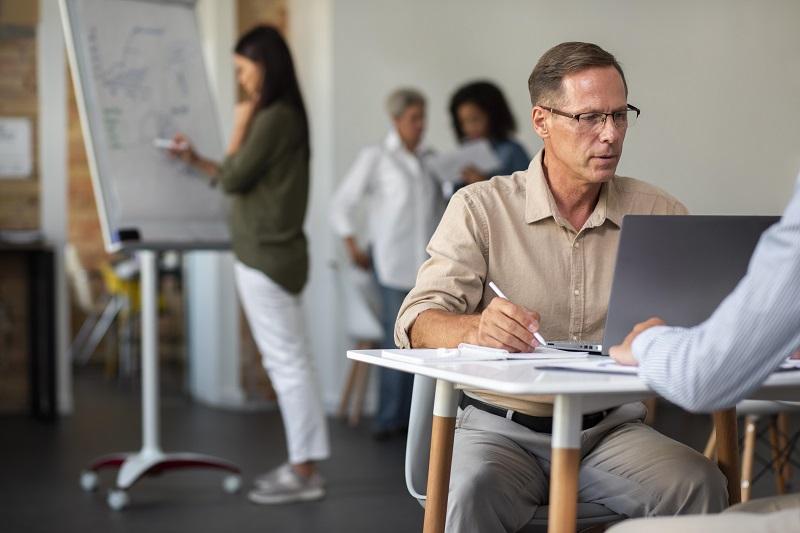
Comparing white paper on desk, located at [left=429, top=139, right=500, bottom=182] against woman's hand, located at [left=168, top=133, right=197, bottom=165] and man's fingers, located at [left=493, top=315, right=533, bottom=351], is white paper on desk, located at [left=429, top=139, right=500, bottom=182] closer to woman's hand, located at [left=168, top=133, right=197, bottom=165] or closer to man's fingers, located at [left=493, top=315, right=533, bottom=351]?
woman's hand, located at [left=168, top=133, right=197, bottom=165]

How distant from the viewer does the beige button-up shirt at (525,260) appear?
7.08 ft

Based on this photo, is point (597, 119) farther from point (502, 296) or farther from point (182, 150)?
point (182, 150)

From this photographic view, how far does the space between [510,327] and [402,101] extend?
11.1ft

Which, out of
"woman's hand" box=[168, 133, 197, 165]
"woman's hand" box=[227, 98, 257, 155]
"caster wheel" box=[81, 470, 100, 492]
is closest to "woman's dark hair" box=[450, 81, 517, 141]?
"woman's hand" box=[227, 98, 257, 155]

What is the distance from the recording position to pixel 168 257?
26.6 ft

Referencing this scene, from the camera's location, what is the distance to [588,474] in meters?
2.05

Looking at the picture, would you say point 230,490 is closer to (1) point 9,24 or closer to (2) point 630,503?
(2) point 630,503

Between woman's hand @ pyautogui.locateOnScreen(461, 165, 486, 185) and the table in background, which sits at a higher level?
woman's hand @ pyautogui.locateOnScreen(461, 165, 486, 185)

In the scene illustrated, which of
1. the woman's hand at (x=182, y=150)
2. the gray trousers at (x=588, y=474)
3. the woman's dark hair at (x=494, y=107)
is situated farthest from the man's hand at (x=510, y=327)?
the woman's dark hair at (x=494, y=107)

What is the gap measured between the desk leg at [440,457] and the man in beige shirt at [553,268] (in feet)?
0.16

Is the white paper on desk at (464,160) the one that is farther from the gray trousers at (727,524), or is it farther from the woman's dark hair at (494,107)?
the gray trousers at (727,524)

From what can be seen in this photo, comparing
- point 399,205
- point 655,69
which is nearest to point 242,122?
point 399,205

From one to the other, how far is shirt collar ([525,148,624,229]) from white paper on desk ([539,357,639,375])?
465 mm

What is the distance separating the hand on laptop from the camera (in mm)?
1668
